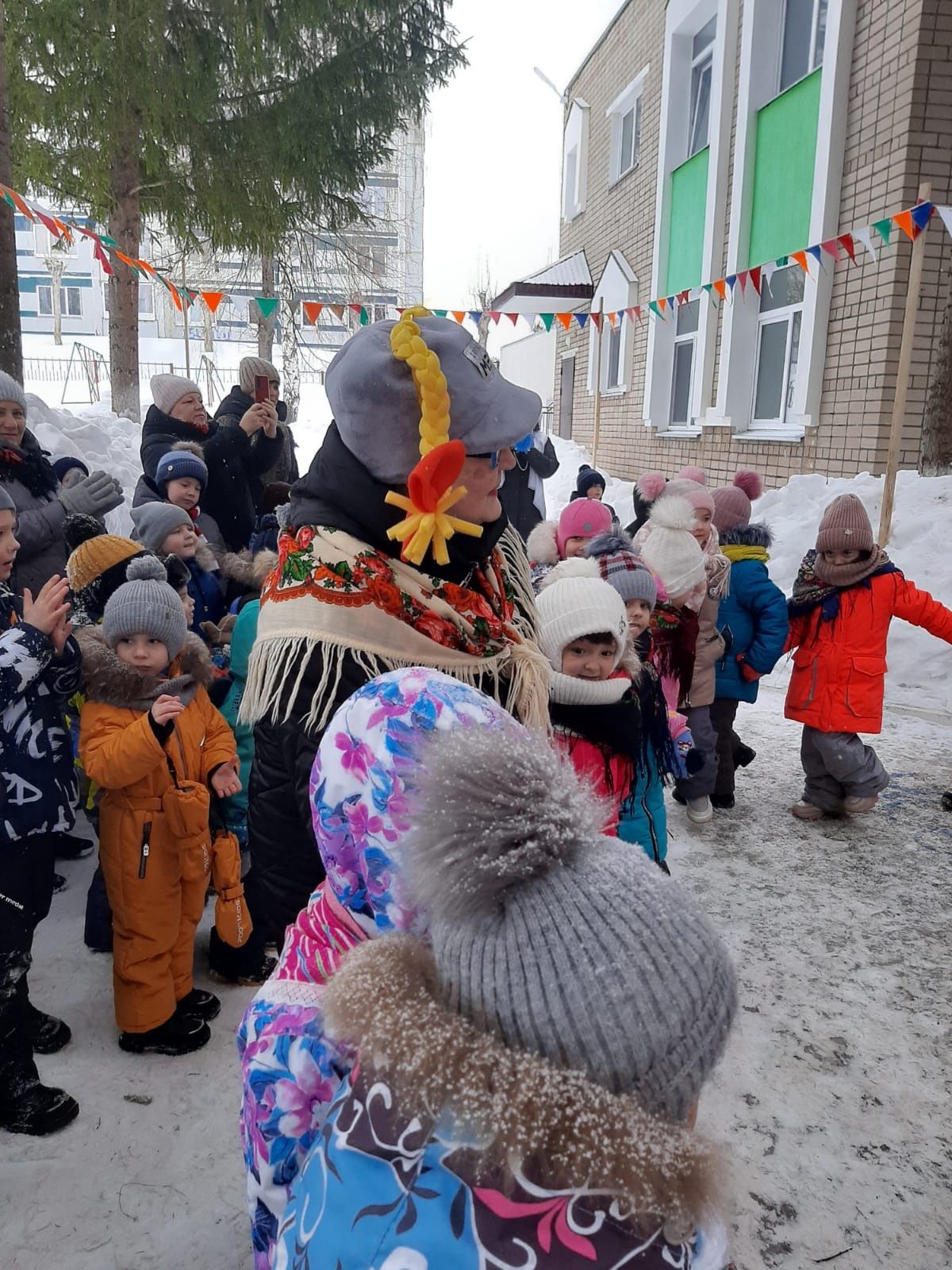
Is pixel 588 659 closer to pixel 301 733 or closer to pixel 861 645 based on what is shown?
pixel 301 733

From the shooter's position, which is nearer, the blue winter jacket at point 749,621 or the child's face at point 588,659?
the child's face at point 588,659

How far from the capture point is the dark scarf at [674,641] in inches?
155

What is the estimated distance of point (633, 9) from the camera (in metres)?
13.9

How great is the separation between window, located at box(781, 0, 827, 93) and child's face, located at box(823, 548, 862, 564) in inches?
286

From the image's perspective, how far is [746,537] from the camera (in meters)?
4.52

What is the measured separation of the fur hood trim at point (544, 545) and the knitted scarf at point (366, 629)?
3100 mm

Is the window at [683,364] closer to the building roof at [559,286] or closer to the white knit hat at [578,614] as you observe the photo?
the building roof at [559,286]

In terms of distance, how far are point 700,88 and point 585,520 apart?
1113 cm

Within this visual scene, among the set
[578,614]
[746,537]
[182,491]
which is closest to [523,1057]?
[578,614]

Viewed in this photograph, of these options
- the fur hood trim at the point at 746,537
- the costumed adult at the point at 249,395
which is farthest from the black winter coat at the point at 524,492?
the fur hood trim at the point at 746,537

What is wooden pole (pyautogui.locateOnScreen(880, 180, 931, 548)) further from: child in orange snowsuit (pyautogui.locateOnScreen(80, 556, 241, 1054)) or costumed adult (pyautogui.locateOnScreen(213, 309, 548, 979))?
costumed adult (pyautogui.locateOnScreen(213, 309, 548, 979))

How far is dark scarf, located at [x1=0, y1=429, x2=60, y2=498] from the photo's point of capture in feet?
11.9

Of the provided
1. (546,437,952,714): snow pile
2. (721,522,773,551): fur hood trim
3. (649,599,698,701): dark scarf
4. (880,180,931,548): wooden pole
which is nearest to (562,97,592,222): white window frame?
(546,437,952,714): snow pile

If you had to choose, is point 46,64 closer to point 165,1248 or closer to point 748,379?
point 748,379
